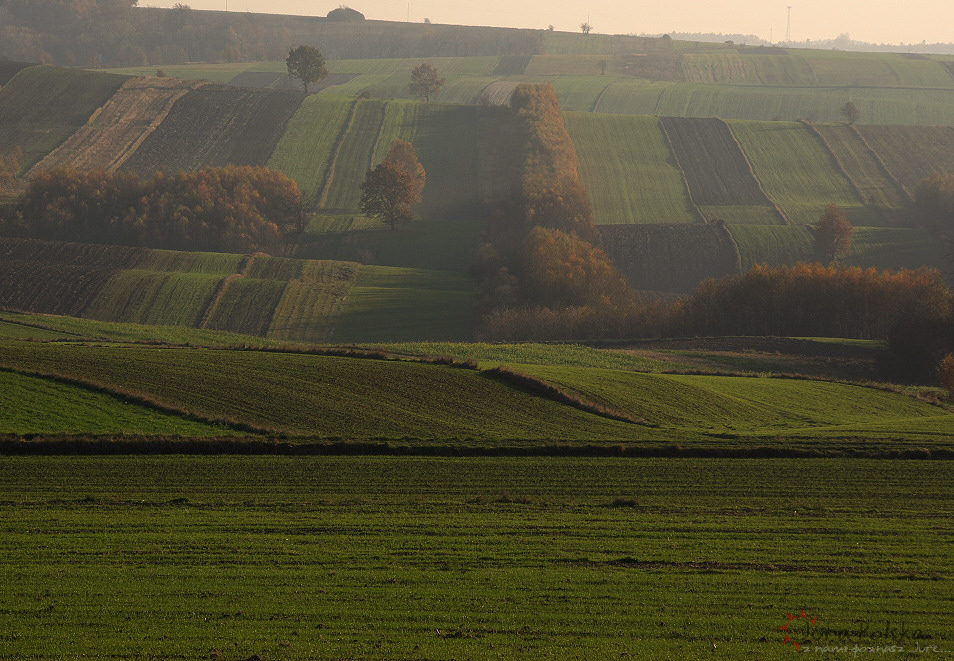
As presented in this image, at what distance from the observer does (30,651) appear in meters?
16.1

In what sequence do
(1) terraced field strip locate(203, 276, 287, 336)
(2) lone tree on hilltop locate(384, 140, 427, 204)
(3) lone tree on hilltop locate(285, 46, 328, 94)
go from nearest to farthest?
(1) terraced field strip locate(203, 276, 287, 336), (2) lone tree on hilltop locate(384, 140, 427, 204), (3) lone tree on hilltop locate(285, 46, 328, 94)

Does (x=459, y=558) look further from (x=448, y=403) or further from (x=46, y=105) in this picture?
(x=46, y=105)

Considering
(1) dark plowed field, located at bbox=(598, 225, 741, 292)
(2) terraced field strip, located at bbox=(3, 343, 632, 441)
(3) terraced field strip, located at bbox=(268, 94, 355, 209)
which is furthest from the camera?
(3) terraced field strip, located at bbox=(268, 94, 355, 209)

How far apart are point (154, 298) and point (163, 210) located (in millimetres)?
20511

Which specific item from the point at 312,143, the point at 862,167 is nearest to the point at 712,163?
the point at 862,167

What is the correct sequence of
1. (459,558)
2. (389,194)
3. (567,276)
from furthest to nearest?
(389,194) < (567,276) < (459,558)

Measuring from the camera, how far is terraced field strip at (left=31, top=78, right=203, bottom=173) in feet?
378

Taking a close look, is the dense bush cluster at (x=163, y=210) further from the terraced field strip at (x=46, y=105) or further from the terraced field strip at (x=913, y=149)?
the terraced field strip at (x=913, y=149)

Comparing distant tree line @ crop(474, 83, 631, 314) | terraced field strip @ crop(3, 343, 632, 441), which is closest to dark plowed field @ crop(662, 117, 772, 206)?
distant tree line @ crop(474, 83, 631, 314)

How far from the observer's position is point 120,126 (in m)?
125

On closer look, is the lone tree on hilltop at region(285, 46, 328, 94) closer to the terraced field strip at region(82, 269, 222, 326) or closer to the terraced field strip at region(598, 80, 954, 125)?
the terraced field strip at region(598, 80, 954, 125)

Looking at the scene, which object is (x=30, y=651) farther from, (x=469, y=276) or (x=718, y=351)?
(x=469, y=276)

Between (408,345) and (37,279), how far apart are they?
123 feet

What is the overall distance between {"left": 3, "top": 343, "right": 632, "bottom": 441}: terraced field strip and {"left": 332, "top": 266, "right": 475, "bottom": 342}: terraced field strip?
86.8ft
